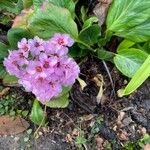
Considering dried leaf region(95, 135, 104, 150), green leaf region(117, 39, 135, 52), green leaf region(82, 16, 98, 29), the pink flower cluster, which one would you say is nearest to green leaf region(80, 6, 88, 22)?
green leaf region(82, 16, 98, 29)

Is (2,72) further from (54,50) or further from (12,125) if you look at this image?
(54,50)

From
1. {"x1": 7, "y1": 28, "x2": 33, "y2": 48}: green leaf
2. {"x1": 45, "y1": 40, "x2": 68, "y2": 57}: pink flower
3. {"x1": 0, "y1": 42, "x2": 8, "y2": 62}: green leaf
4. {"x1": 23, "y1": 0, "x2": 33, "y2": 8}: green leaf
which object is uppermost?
{"x1": 45, "y1": 40, "x2": 68, "y2": 57}: pink flower

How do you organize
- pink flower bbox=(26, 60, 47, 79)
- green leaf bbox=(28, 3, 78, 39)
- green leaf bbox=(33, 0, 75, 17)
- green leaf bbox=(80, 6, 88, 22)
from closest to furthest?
pink flower bbox=(26, 60, 47, 79), green leaf bbox=(28, 3, 78, 39), green leaf bbox=(33, 0, 75, 17), green leaf bbox=(80, 6, 88, 22)

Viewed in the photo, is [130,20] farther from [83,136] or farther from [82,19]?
[83,136]

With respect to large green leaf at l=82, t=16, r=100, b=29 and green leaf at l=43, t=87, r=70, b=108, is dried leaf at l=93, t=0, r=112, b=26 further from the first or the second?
green leaf at l=43, t=87, r=70, b=108

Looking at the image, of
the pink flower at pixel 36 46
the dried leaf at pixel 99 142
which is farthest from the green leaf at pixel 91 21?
the dried leaf at pixel 99 142

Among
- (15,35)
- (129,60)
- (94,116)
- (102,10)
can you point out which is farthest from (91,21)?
(94,116)

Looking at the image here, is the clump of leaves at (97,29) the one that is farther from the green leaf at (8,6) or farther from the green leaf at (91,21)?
the green leaf at (8,6)
